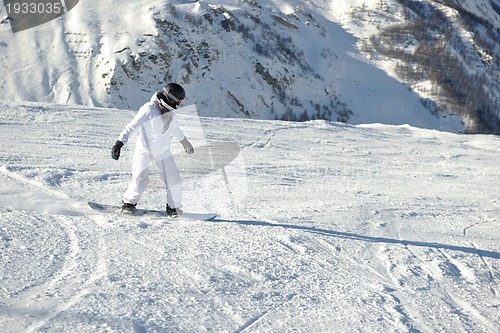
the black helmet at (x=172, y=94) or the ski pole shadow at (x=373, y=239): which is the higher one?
the black helmet at (x=172, y=94)

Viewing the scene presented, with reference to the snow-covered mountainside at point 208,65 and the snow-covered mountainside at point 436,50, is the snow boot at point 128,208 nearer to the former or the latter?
the snow-covered mountainside at point 208,65

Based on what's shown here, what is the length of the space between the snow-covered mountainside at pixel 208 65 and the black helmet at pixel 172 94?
120ft

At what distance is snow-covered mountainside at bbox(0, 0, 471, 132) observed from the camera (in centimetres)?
4219

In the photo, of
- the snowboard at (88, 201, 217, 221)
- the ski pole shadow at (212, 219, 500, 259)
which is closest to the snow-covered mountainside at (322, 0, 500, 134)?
the ski pole shadow at (212, 219, 500, 259)

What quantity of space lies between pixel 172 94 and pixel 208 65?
140 ft

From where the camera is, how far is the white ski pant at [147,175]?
17.9 feet

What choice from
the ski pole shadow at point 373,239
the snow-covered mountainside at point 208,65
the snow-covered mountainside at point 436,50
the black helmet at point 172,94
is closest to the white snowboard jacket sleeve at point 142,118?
the black helmet at point 172,94

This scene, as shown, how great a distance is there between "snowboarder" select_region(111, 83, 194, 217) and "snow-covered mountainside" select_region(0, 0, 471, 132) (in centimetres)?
3640

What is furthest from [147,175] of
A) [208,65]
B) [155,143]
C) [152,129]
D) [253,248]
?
[208,65]

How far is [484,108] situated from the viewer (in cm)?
5566

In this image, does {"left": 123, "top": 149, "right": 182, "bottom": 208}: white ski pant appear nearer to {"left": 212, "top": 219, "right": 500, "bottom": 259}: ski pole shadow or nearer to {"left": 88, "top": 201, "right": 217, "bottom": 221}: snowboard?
{"left": 88, "top": 201, "right": 217, "bottom": 221}: snowboard

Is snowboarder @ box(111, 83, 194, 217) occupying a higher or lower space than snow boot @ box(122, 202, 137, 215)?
higher

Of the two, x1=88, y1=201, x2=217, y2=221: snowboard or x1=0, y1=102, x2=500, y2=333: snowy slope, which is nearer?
x1=0, y1=102, x2=500, y2=333: snowy slope

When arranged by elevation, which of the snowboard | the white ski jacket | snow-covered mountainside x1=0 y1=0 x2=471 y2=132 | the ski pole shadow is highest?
the white ski jacket
